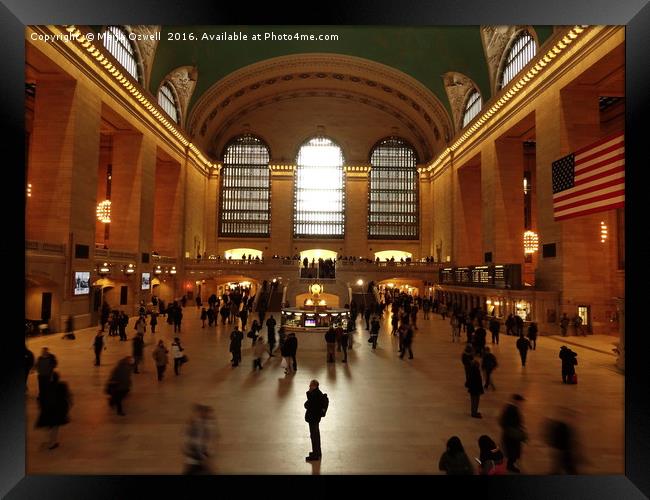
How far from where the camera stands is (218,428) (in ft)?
19.9

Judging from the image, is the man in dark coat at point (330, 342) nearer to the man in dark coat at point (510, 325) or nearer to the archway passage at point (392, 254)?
the man in dark coat at point (510, 325)

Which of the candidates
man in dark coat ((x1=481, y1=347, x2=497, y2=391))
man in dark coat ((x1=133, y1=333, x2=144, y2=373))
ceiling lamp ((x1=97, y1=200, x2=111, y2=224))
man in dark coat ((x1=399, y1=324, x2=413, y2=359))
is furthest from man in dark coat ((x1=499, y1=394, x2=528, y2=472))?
ceiling lamp ((x1=97, y1=200, x2=111, y2=224))

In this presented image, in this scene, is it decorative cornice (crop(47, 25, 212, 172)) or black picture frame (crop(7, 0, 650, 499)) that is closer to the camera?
black picture frame (crop(7, 0, 650, 499))

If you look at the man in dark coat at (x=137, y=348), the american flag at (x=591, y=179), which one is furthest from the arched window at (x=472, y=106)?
the man in dark coat at (x=137, y=348)

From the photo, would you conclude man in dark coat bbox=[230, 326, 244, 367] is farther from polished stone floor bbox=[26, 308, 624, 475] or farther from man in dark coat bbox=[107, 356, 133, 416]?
man in dark coat bbox=[107, 356, 133, 416]

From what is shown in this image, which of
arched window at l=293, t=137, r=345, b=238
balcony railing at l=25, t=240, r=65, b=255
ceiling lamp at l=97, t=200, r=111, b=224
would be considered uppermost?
arched window at l=293, t=137, r=345, b=238

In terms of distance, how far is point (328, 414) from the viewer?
6.83m

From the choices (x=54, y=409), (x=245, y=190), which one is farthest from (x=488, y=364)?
(x=245, y=190)

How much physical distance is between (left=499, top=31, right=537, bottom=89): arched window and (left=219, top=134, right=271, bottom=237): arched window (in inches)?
815

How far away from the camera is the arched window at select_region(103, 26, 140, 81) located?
18.3 meters

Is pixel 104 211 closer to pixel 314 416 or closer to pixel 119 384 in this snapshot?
pixel 119 384

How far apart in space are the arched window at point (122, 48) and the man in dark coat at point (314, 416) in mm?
18034

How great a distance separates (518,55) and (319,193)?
20160 mm
